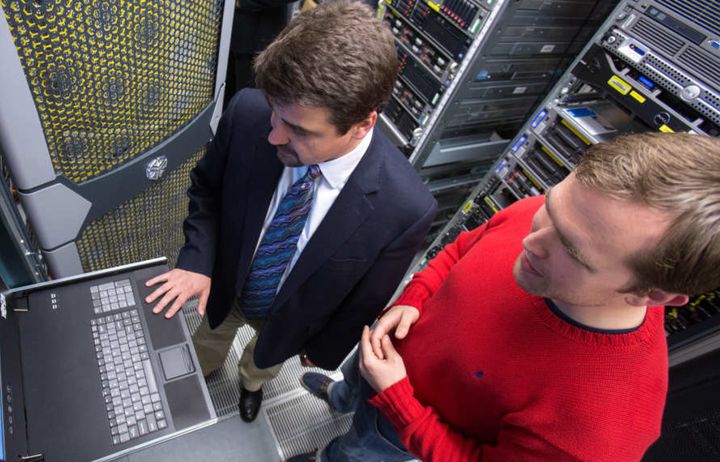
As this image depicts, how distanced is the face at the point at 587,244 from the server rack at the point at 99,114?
1.02 metres

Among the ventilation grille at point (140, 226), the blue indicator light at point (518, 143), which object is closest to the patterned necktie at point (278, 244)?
the ventilation grille at point (140, 226)

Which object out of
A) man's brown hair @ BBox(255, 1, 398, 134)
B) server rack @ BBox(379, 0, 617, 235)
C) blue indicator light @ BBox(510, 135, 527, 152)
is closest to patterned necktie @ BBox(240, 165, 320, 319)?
man's brown hair @ BBox(255, 1, 398, 134)

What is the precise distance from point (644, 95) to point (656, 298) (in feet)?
4.20

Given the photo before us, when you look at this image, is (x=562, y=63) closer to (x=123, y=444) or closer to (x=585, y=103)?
(x=585, y=103)

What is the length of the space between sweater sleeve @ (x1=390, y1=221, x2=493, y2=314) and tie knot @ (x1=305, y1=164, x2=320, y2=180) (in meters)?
0.51

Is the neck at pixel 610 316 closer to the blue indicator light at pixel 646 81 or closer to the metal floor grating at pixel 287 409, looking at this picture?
the blue indicator light at pixel 646 81

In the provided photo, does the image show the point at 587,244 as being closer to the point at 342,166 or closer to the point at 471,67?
the point at 342,166

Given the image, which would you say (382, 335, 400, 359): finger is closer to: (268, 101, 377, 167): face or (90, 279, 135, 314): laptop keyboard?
(268, 101, 377, 167): face

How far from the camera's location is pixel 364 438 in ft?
5.21

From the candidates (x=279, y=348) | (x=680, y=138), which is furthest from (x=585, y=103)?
(x=279, y=348)

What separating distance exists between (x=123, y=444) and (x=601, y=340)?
113 cm

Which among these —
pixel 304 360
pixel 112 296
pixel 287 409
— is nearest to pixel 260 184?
pixel 112 296

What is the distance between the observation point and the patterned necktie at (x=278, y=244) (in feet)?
4.13

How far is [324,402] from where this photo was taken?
7.30 ft
